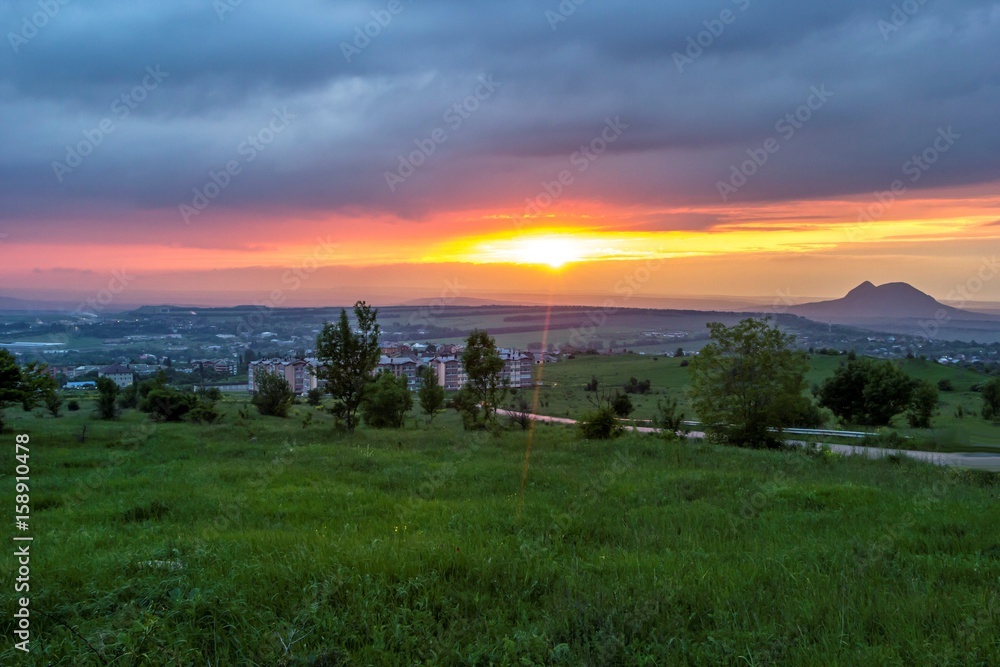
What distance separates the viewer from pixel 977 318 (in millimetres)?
119875

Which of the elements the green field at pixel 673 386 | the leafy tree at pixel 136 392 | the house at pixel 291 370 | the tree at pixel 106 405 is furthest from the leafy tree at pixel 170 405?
the green field at pixel 673 386

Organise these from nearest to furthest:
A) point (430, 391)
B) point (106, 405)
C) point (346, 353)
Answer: point (346, 353), point (106, 405), point (430, 391)

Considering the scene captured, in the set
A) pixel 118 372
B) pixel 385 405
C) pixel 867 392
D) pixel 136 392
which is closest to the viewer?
pixel 385 405

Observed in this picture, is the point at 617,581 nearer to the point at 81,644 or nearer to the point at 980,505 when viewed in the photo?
the point at 81,644

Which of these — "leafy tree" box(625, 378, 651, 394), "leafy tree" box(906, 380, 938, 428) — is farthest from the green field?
"leafy tree" box(625, 378, 651, 394)

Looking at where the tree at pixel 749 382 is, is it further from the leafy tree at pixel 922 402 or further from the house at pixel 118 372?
the house at pixel 118 372

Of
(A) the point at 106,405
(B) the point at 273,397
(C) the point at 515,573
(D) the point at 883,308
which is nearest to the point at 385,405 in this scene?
(B) the point at 273,397

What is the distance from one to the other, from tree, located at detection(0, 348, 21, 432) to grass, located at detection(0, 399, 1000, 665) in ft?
33.6

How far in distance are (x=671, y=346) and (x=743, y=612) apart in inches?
3810

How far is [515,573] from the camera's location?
5.41 metres

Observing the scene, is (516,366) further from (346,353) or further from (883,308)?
(883,308)

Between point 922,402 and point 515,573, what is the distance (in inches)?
1900

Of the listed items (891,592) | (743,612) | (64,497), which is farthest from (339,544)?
(64,497)

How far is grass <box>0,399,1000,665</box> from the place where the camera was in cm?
412
